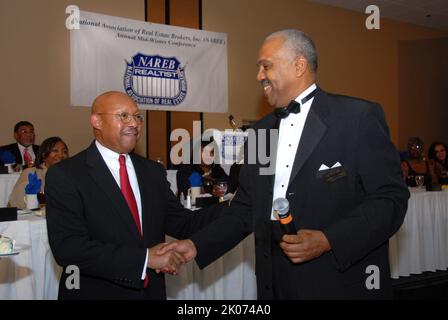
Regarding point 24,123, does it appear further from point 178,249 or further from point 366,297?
point 366,297

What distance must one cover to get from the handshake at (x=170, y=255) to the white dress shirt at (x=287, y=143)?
56 cm

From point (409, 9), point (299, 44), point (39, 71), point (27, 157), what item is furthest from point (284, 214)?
point (409, 9)

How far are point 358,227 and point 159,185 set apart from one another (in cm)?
114

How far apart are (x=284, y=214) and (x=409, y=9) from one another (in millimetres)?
10012

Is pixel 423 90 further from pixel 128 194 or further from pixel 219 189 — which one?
pixel 128 194

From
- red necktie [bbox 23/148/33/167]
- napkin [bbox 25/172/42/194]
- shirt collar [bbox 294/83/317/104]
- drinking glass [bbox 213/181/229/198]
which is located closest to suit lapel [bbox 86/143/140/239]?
shirt collar [bbox 294/83/317/104]

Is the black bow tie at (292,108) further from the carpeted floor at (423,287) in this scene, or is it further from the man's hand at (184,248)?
the carpeted floor at (423,287)

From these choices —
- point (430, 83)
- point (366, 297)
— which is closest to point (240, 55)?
point (430, 83)

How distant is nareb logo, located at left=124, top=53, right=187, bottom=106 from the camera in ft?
25.4

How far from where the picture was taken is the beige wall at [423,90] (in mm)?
11508

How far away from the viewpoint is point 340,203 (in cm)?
182

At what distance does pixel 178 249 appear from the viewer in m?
2.29

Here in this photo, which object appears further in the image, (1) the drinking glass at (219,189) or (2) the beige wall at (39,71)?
(2) the beige wall at (39,71)

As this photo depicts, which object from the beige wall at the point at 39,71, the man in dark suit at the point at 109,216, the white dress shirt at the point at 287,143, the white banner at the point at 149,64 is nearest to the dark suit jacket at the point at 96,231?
the man in dark suit at the point at 109,216
